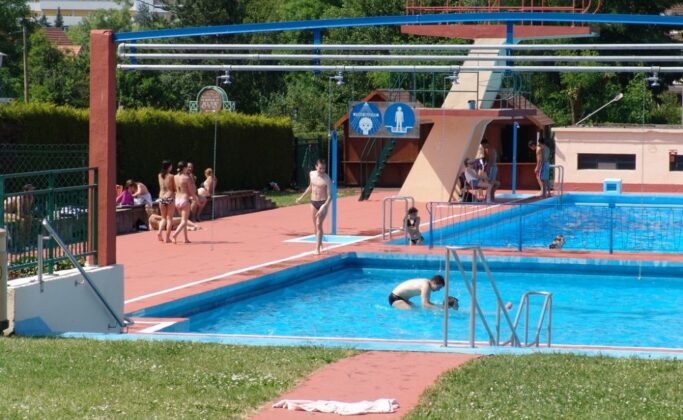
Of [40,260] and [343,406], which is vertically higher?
[40,260]

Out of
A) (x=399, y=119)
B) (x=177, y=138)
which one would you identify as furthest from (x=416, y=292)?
(x=177, y=138)

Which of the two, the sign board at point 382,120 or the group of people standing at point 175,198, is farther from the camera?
the sign board at point 382,120

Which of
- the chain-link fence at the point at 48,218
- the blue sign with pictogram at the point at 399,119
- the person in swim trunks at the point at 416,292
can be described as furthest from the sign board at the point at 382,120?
the chain-link fence at the point at 48,218

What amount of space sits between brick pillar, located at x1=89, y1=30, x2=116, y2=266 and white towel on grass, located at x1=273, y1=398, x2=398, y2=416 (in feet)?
20.0

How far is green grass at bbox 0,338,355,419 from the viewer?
8.73 metres

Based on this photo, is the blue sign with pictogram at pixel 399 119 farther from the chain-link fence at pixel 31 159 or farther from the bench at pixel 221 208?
the chain-link fence at pixel 31 159

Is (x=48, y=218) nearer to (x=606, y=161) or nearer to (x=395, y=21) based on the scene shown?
(x=395, y=21)

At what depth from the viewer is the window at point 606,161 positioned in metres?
40.4

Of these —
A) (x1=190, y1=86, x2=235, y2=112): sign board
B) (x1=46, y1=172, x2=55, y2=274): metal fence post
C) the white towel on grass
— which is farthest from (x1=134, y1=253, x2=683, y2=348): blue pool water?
(x1=190, y1=86, x2=235, y2=112): sign board

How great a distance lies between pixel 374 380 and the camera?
10148 millimetres

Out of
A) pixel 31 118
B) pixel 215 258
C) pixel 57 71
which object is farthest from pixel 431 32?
pixel 57 71

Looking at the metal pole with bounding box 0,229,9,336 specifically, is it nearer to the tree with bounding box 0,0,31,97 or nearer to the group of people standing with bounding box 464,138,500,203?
the group of people standing with bounding box 464,138,500,203

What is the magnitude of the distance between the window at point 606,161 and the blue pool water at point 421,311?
19357 millimetres

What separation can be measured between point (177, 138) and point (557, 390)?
25492mm
